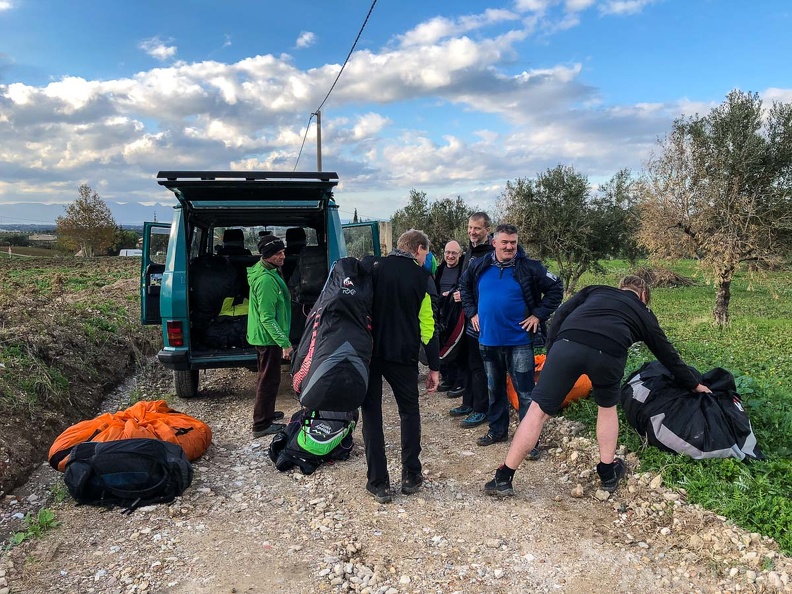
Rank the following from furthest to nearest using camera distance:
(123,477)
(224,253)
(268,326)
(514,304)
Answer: (224,253), (268,326), (514,304), (123,477)

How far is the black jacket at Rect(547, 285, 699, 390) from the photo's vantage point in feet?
12.2

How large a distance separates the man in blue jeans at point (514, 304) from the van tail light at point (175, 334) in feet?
10.5

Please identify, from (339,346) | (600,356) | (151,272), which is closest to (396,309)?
(339,346)

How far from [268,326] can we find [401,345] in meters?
1.78

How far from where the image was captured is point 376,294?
3.95 meters

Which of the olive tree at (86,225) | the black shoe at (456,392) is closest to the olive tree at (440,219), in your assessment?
the black shoe at (456,392)

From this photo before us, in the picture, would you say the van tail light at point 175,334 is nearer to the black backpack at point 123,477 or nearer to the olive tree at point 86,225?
the black backpack at point 123,477

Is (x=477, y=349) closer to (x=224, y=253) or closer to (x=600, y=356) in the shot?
(x=600, y=356)

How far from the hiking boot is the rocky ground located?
64 mm

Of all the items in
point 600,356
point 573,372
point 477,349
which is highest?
point 600,356

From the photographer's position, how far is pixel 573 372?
3.78 meters

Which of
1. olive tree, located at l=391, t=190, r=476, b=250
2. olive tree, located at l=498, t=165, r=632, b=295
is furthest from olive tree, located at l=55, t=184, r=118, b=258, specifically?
olive tree, located at l=498, t=165, r=632, b=295

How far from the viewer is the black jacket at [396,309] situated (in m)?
3.92

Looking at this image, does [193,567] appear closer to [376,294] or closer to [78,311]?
[376,294]
